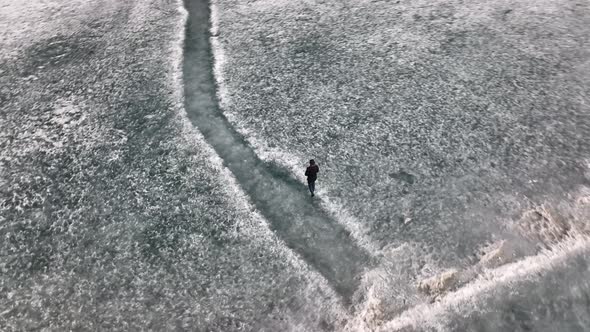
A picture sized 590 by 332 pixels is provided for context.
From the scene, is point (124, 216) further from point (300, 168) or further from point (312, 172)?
point (312, 172)

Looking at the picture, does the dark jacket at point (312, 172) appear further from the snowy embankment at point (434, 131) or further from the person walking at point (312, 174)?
the snowy embankment at point (434, 131)

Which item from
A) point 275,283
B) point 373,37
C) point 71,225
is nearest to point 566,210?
point 275,283

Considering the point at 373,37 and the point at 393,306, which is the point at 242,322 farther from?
the point at 373,37

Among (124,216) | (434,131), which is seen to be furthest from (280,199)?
(434,131)

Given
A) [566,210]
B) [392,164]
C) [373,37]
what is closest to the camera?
[566,210]

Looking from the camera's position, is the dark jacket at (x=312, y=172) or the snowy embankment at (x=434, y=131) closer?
the snowy embankment at (x=434, y=131)


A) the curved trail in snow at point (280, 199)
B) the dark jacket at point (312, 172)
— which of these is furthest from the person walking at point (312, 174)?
the curved trail in snow at point (280, 199)
